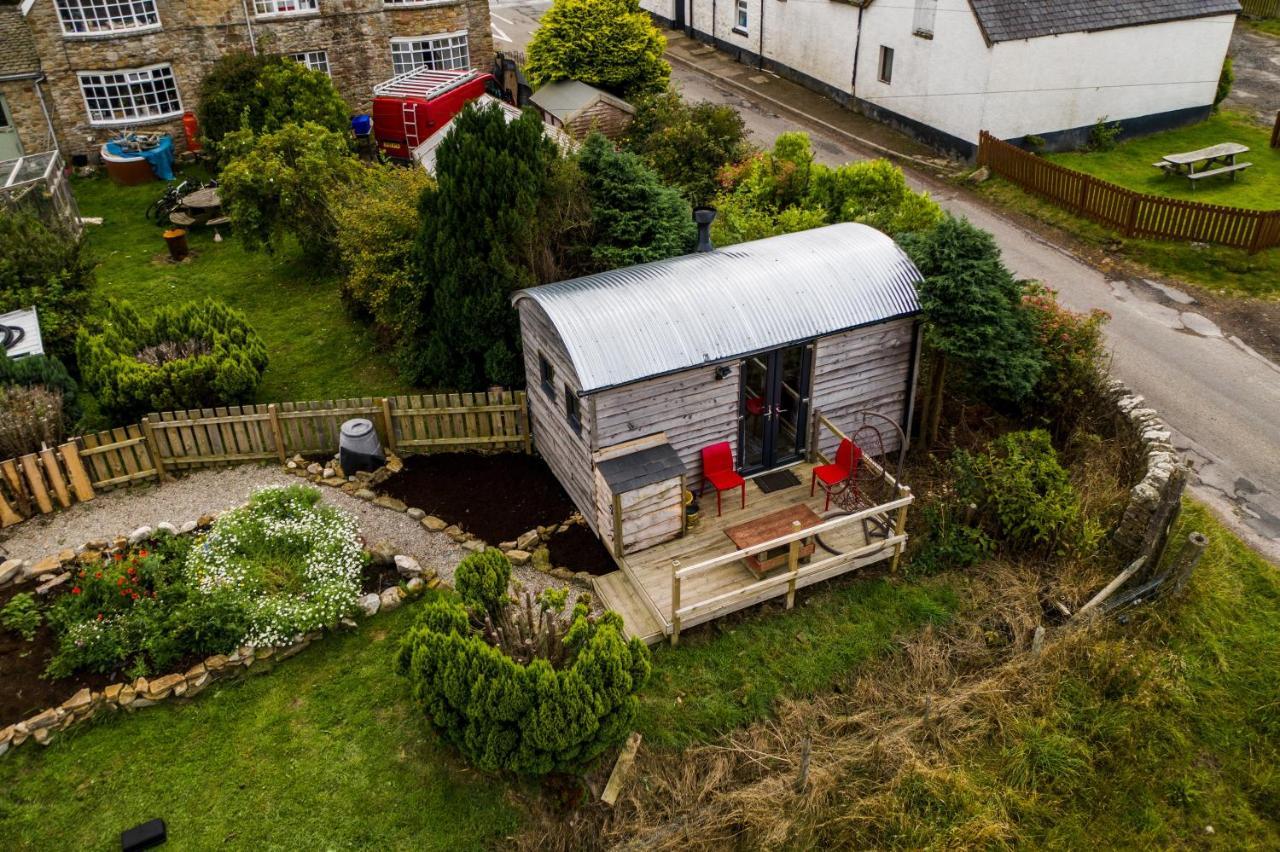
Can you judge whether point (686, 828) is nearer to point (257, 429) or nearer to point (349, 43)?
point (257, 429)

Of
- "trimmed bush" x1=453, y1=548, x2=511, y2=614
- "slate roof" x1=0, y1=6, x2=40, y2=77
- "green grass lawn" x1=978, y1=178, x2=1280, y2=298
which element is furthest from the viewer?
"slate roof" x1=0, y1=6, x2=40, y2=77

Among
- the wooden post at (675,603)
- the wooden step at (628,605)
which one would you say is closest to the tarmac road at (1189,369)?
the wooden post at (675,603)

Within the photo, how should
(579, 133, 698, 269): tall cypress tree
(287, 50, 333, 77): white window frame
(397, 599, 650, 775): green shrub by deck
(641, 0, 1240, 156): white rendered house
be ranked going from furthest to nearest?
(287, 50, 333, 77): white window frame < (641, 0, 1240, 156): white rendered house < (579, 133, 698, 269): tall cypress tree < (397, 599, 650, 775): green shrub by deck

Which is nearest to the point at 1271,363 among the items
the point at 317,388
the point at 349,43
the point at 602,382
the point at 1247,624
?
the point at 1247,624

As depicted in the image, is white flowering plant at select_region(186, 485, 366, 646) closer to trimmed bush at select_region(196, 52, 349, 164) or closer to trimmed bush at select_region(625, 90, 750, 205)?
trimmed bush at select_region(625, 90, 750, 205)

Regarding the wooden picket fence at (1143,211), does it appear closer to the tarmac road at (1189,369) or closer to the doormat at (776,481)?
the tarmac road at (1189,369)

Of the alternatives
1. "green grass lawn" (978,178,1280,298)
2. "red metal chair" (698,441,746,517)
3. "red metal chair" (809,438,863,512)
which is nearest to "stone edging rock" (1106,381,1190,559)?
"red metal chair" (809,438,863,512)
